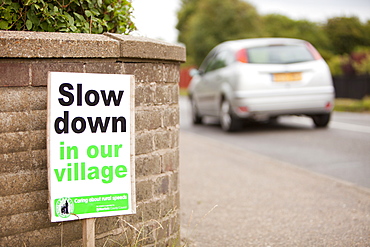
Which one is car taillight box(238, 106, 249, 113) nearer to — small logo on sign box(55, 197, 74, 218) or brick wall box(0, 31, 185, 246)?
brick wall box(0, 31, 185, 246)

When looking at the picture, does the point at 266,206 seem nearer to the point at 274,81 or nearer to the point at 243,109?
the point at 243,109

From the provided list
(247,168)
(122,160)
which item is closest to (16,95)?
(122,160)

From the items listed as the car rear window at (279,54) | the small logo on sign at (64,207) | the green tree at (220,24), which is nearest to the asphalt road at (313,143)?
the car rear window at (279,54)

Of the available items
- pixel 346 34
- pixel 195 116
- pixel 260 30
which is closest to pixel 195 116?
pixel 195 116

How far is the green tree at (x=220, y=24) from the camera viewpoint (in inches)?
1998

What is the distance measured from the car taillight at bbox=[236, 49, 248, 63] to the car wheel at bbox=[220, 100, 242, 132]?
90cm

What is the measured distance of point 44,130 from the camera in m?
2.57

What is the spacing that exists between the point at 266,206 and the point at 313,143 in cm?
384

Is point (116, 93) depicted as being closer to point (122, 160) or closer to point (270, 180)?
point (122, 160)

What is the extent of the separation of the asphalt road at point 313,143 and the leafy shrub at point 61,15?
350 centimetres

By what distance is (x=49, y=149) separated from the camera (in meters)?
2.38

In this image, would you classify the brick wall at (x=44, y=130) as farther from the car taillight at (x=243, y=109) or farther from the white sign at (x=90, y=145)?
the car taillight at (x=243, y=109)

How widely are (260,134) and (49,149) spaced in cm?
730

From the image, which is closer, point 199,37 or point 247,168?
point 247,168
